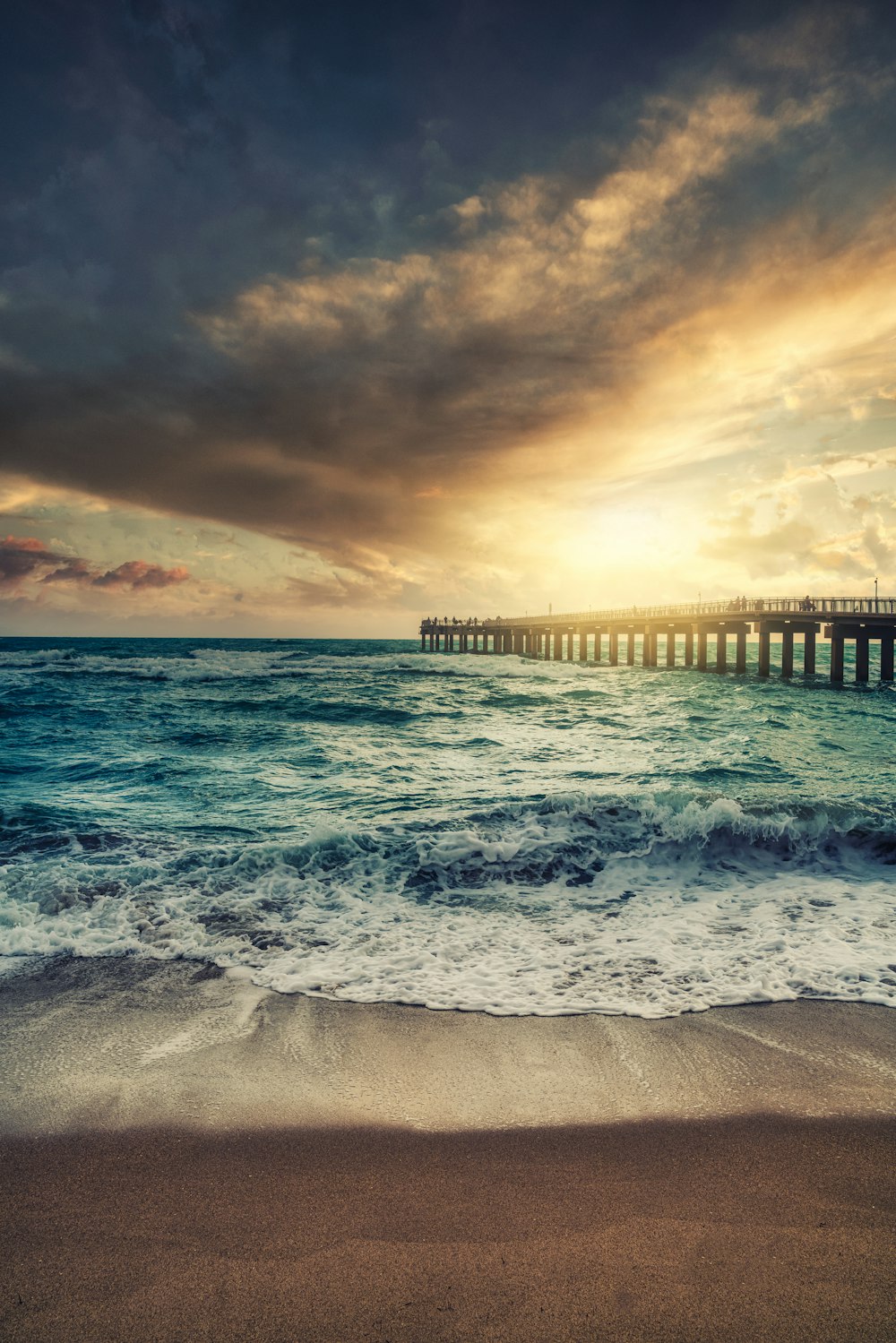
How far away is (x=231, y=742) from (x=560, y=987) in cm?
1276

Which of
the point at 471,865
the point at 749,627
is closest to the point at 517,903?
the point at 471,865

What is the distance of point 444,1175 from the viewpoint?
105 inches

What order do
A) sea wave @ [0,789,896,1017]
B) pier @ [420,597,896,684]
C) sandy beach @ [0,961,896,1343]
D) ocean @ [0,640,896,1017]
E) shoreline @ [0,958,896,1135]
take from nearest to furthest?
sandy beach @ [0,961,896,1343] → shoreline @ [0,958,896,1135] → sea wave @ [0,789,896,1017] → ocean @ [0,640,896,1017] → pier @ [420,597,896,684]

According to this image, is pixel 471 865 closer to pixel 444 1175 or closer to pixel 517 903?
pixel 517 903

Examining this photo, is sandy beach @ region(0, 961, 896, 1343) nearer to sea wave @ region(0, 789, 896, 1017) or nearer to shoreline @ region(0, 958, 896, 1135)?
shoreline @ region(0, 958, 896, 1135)

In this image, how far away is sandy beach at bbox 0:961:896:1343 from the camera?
6.81 feet

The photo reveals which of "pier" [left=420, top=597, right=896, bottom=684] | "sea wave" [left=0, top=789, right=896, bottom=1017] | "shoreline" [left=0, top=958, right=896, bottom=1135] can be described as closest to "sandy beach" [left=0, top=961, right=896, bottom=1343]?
"shoreline" [left=0, top=958, right=896, bottom=1135]

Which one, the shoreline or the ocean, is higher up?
the shoreline

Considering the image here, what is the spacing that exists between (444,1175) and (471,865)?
4.54 m

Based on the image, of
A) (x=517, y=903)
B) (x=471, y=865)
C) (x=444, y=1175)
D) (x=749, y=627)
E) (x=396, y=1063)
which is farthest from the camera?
(x=749, y=627)

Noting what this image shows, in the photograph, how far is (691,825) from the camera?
8.00m

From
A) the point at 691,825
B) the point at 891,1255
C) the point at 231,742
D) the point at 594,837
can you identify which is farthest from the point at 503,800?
the point at 231,742

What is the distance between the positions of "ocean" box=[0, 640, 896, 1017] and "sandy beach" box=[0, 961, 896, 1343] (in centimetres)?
59

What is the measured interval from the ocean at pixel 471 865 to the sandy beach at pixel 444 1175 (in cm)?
59
